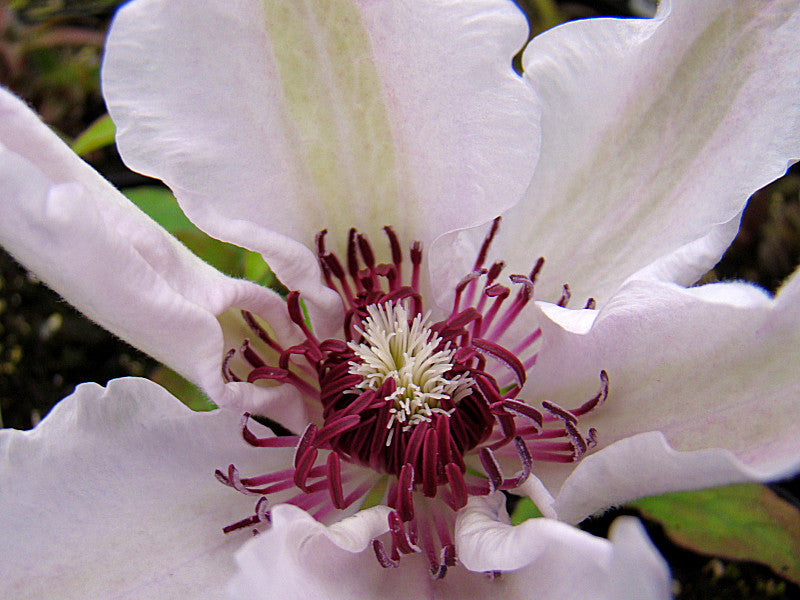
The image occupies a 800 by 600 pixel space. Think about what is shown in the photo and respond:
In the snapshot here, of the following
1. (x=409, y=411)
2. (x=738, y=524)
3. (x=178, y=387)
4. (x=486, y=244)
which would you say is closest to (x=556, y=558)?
(x=409, y=411)

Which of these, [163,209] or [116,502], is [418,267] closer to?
[116,502]

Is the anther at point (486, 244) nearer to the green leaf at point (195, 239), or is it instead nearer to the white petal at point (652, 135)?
the white petal at point (652, 135)

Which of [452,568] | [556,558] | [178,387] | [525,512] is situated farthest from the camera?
[178,387]

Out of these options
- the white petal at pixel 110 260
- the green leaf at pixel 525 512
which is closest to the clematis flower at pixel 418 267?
the white petal at pixel 110 260

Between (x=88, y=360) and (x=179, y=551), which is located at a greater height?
(x=179, y=551)

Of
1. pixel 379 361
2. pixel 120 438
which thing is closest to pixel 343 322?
pixel 379 361

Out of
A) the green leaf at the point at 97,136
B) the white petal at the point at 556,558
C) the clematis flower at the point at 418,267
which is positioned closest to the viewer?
the white petal at the point at 556,558

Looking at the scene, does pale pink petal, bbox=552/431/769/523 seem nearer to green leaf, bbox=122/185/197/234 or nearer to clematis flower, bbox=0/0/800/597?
clematis flower, bbox=0/0/800/597

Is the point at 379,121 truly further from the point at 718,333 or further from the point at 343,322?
the point at 718,333
